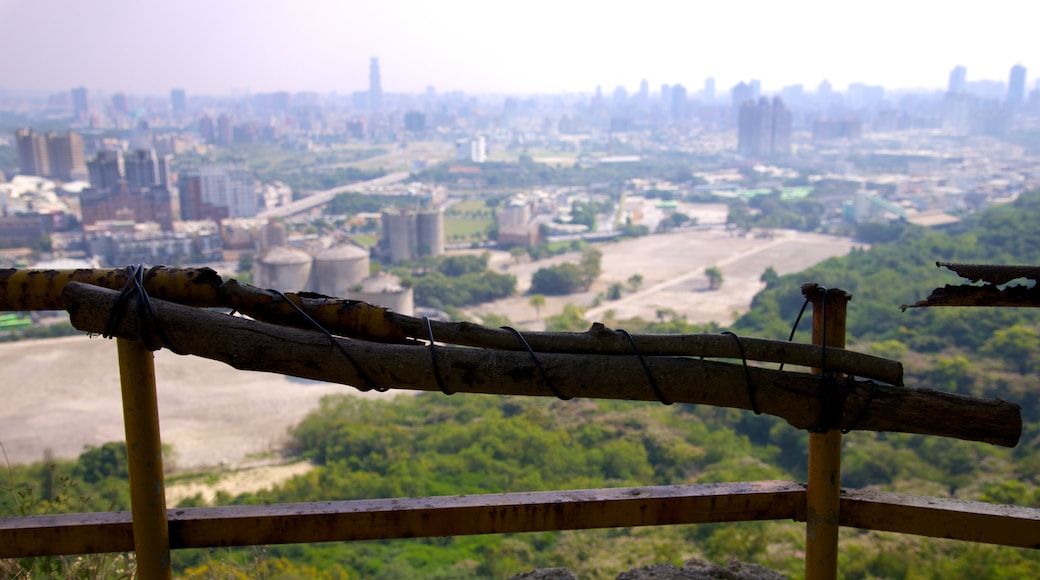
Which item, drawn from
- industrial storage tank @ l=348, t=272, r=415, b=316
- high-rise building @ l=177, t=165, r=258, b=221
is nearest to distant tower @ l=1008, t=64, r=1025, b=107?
high-rise building @ l=177, t=165, r=258, b=221

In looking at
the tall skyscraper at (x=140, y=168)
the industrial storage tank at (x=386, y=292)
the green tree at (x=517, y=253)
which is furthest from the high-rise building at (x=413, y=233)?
the tall skyscraper at (x=140, y=168)

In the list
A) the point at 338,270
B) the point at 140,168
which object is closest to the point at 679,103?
the point at 140,168

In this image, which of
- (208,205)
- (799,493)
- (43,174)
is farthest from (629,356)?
(43,174)

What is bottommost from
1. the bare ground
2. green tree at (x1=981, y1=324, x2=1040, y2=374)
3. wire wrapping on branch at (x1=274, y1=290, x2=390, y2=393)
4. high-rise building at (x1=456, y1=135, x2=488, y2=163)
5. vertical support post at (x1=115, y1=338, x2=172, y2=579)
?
the bare ground

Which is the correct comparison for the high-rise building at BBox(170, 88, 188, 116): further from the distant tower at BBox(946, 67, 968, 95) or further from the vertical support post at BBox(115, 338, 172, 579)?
the vertical support post at BBox(115, 338, 172, 579)

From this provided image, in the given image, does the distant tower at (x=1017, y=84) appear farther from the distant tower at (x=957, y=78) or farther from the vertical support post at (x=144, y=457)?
the vertical support post at (x=144, y=457)
